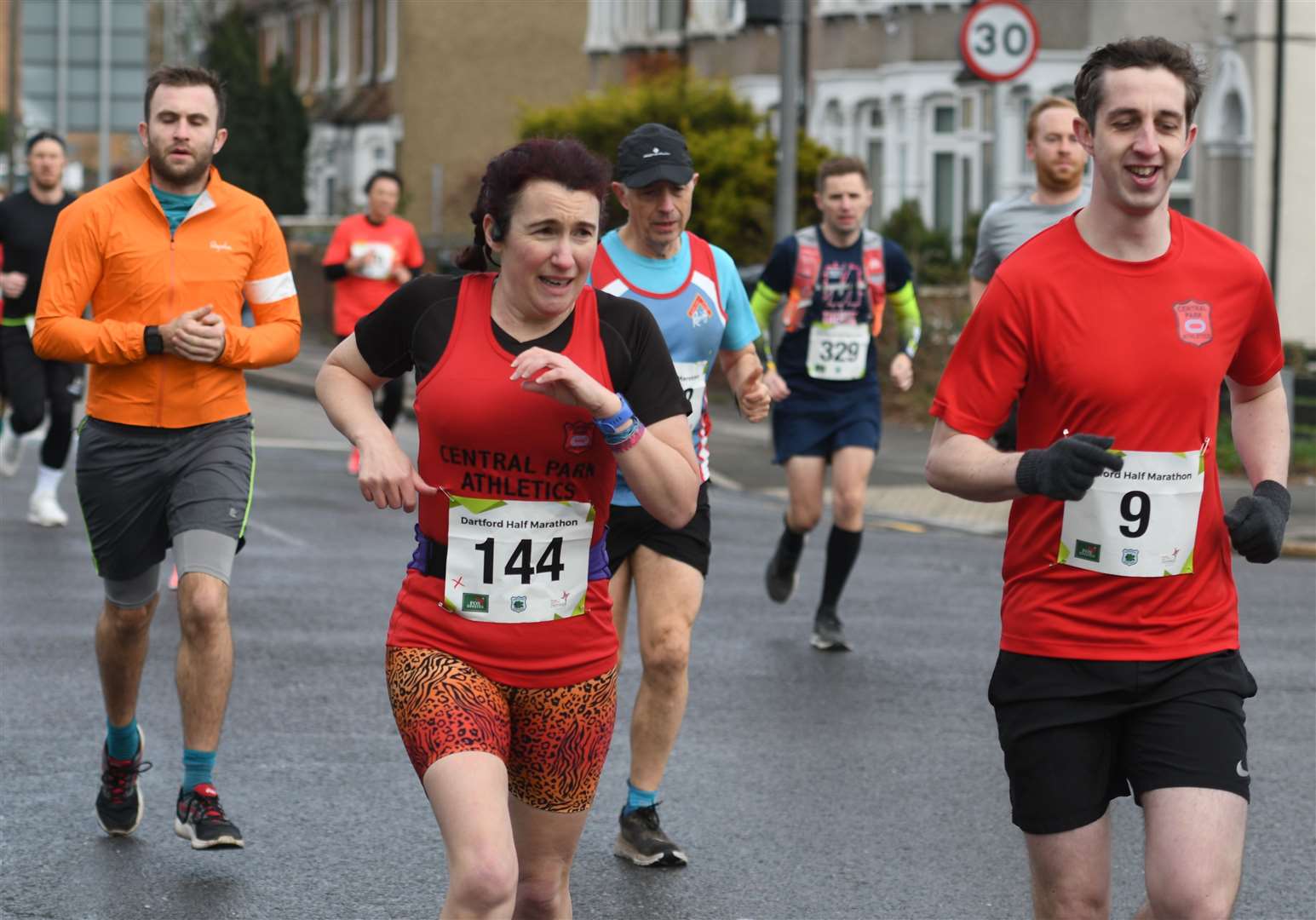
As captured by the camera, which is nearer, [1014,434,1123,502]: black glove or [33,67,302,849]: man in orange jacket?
[1014,434,1123,502]: black glove

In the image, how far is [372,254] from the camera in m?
16.2

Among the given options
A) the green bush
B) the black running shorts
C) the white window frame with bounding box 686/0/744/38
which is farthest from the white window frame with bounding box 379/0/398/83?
the black running shorts

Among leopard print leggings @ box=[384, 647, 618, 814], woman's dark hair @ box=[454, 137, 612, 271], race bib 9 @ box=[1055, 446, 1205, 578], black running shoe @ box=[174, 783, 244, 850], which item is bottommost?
black running shoe @ box=[174, 783, 244, 850]

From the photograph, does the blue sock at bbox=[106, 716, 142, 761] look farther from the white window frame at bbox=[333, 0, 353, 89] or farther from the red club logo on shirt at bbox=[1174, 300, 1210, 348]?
the white window frame at bbox=[333, 0, 353, 89]

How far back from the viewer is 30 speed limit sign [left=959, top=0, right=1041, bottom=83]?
1581 cm

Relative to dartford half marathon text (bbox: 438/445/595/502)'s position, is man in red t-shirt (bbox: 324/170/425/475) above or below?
above

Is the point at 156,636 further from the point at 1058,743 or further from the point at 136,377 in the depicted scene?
the point at 1058,743

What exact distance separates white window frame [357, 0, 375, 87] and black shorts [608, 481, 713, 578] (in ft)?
157

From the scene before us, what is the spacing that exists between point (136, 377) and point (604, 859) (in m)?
1.88

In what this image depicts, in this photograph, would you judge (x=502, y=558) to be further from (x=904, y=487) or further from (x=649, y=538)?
(x=904, y=487)

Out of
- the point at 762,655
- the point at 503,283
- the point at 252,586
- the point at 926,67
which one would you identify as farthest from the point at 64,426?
the point at 926,67

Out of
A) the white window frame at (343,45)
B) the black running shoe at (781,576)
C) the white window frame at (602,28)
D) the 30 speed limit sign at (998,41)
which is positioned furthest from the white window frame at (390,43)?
the black running shoe at (781,576)

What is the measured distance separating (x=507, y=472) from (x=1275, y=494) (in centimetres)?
144

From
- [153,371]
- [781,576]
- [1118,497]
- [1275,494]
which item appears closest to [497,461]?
[1118,497]
